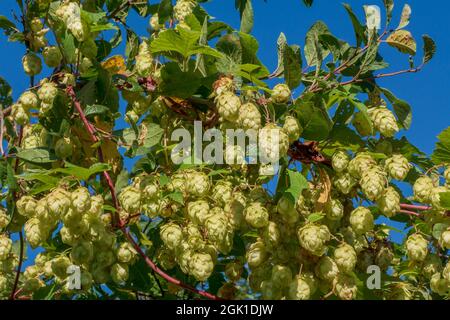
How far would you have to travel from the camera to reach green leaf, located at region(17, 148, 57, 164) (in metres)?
3.72

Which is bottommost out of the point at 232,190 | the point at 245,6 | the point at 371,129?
the point at 232,190

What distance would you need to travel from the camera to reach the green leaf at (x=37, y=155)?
3716 millimetres

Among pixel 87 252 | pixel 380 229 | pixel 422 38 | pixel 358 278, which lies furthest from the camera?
pixel 380 229

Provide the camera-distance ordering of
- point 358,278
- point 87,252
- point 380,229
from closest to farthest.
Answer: point 87,252
point 358,278
point 380,229

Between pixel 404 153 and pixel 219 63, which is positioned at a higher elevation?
pixel 219 63

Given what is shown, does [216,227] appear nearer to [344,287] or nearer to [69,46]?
[344,287]

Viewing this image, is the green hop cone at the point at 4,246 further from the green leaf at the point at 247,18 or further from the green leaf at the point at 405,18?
the green leaf at the point at 405,18

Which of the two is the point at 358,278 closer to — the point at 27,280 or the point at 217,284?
the point at 217,284

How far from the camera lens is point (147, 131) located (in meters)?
3.77

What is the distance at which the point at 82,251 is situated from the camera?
11.2 feet

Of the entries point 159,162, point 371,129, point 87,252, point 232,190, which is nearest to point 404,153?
point 371,129

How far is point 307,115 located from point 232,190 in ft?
1.57

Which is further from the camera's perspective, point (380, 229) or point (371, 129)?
point (380, 229)
